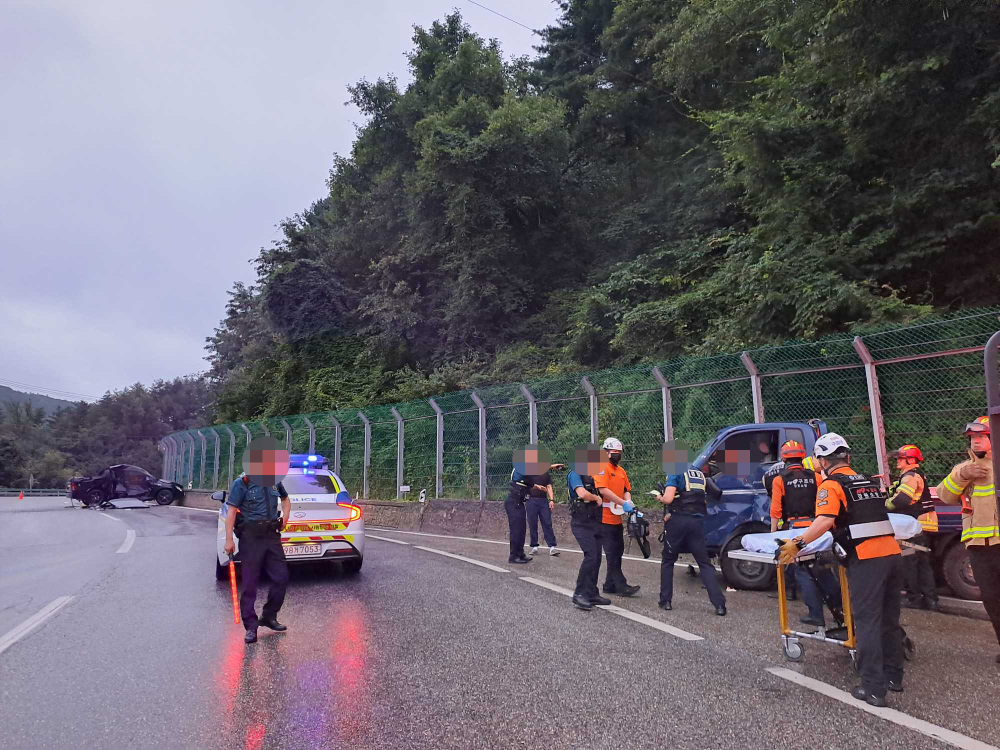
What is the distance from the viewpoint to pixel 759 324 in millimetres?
14195

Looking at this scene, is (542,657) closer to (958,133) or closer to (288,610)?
(288,610)

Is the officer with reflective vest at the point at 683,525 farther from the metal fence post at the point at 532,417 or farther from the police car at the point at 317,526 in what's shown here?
the metal fence post at the point at 532,417

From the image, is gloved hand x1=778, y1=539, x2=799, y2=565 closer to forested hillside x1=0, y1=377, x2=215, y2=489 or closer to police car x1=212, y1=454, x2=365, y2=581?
police car x1=212, y1=454, x2=365, y2=581

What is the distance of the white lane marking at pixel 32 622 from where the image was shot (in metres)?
6.47

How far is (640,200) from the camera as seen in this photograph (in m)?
26.8

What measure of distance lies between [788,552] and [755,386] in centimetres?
655

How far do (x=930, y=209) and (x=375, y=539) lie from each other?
38.9 ft

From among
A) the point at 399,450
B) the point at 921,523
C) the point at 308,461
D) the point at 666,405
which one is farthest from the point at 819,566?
the point at 399,450

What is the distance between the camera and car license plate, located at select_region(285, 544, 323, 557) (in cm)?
880

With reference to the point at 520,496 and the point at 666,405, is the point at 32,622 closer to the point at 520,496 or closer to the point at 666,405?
the point at 520,496

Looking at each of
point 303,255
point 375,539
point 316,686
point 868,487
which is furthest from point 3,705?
point 303,255

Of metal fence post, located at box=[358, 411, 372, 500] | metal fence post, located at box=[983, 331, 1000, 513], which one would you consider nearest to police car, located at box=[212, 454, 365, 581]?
metal fence post, located at box=[983, 331, 1000, 513]

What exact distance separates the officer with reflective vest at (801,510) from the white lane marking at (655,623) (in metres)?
0.99

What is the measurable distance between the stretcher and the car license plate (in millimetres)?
5183
